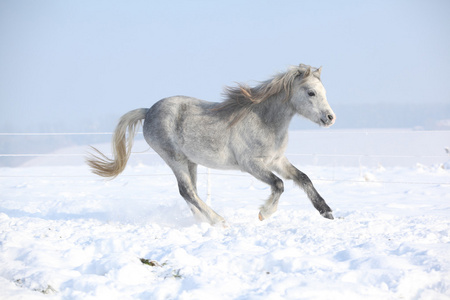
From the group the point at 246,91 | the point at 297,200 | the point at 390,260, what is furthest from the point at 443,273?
the point at 297,200

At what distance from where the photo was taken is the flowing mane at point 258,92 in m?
5.00

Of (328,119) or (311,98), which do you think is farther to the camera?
(311,98)

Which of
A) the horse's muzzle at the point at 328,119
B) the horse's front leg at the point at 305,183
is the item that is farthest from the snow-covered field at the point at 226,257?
the horse's muzzle at the point at 328,119

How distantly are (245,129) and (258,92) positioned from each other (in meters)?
0.47

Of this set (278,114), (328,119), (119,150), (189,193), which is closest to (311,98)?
(328,119)

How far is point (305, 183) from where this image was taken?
5.00m

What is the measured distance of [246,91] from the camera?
5262mm

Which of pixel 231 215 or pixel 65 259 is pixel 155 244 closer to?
pixel 65 259

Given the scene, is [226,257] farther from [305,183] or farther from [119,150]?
[119,150]

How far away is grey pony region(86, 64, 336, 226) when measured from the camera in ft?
16.0

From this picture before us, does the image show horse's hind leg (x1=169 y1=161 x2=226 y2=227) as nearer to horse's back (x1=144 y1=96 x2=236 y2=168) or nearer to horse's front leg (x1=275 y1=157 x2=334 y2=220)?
horse's back (x1=144 y1=96 x2=236 y2=168)

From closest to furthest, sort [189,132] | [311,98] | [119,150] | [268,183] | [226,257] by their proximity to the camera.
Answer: [226,257], [311,98], [268,183], [189,132], [119,150]

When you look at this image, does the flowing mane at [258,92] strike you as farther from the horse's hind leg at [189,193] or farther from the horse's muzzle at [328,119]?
the horse's hind leg at [189,193]

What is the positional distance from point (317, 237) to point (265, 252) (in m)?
0.68
